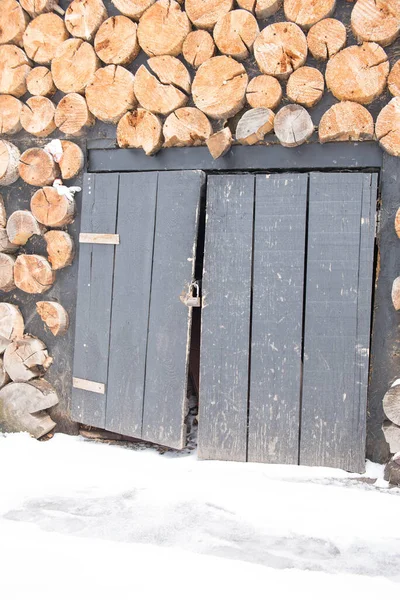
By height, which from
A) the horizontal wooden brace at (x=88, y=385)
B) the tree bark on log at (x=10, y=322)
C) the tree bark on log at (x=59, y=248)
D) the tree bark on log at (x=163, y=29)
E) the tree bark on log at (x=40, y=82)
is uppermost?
the tree bark on log at (x=163, y=29)

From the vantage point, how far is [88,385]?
3.04m

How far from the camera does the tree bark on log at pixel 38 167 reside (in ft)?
10.1

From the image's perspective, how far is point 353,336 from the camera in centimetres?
254

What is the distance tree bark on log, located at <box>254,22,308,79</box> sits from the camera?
256 cm

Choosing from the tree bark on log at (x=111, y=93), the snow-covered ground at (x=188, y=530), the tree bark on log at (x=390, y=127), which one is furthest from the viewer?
the tree bark on log at (x=111, y=93)

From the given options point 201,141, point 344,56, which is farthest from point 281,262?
point 344,56

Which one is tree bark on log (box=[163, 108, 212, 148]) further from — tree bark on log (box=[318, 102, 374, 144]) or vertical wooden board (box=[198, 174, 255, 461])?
tree bark on log (box=[318, 102, 374, 144])

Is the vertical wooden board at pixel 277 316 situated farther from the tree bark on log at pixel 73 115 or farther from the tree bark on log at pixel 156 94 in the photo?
the tree bark on log at pixel 73 115

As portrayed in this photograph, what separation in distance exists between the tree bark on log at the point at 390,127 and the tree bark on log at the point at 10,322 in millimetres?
2141

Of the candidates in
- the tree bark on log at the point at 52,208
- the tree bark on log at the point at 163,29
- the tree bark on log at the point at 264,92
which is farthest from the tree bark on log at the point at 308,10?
the tree bark on log at the point at 52,208

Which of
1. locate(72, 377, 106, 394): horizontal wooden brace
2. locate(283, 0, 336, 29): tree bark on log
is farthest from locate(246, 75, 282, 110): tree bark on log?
locate(72, 377, 106, 394): horizontal wooden brace

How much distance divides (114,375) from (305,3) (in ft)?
6.68

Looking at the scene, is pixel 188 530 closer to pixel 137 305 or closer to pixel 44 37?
pixel 137 305

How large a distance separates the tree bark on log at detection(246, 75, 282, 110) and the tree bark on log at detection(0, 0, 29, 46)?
54.8 inches
